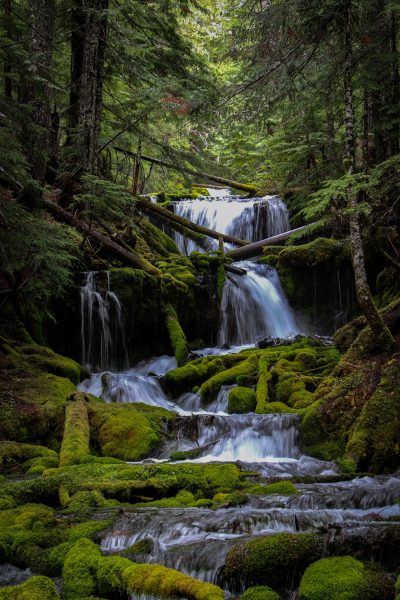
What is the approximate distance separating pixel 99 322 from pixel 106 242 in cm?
240

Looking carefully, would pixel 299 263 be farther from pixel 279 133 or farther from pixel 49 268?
pixel 49 268

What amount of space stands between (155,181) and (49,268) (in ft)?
64.2

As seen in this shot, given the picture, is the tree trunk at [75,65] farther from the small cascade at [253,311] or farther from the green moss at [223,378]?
the green moss at [223,378]

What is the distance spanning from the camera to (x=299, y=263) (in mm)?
17797

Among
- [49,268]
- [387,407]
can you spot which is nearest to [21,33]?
[49,268]

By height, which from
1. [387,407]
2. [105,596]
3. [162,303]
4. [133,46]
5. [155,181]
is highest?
[155,181]

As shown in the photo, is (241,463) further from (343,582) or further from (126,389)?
(126,389)

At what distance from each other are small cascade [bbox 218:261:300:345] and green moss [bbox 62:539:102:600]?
12348mm

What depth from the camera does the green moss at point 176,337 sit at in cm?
1403

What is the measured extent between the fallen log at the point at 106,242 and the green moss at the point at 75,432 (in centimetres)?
596

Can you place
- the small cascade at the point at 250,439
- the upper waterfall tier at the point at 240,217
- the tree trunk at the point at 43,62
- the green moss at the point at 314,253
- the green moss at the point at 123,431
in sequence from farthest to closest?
the upper waterfall tier at the point at 240,217
the green moss at the point at 314,253
the tree trunk at the point at 43,62
the small cascade at the point at 250,439
the green moss at the point at 123,431

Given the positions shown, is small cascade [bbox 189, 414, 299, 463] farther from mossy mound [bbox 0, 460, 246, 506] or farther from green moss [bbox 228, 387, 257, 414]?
mossy mound [bbox 0, 460, 246, 506]

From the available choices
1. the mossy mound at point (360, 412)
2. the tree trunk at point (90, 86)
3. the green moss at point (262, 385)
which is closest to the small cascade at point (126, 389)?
the green moss at point (262, 385)

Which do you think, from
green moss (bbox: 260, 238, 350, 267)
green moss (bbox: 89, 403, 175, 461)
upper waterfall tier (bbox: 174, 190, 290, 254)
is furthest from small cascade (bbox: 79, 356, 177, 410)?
upper waterfall tier (bbox: 174, 190, 290, 254)
